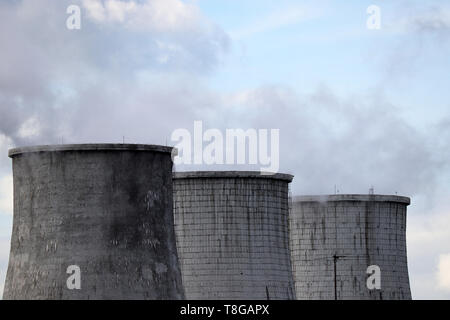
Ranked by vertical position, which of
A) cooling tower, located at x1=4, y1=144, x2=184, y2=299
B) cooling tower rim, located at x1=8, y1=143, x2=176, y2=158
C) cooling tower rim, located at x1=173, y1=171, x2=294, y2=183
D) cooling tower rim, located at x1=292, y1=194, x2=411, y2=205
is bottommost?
cooling tower, located at x1=4, y1=144, x2=184, y2=299

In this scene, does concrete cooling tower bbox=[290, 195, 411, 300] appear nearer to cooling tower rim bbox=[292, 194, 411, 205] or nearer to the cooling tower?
A: cooling tower rim bbox=[292, 194, 411, 205]

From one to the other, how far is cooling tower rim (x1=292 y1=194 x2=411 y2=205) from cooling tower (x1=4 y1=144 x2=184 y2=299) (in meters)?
19.2

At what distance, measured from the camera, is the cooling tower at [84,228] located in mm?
54906

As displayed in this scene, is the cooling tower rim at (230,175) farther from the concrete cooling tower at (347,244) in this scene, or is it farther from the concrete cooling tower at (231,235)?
the concrete cooling tower at (347,244)

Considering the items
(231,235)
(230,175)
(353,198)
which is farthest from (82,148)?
(353,198)

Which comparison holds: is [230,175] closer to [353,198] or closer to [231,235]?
[231,235]

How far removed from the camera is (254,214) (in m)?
64.3

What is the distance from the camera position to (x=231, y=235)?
211ft

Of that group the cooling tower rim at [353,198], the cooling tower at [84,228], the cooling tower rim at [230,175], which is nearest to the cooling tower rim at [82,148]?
the cooling tower at [84,228]

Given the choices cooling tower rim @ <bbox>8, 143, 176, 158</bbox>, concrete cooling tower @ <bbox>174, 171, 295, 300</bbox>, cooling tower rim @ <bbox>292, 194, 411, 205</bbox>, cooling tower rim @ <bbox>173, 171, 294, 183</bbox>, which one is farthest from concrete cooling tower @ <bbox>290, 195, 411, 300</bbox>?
cooling tower rim @ <bbox>8, 143, 176, 158</bbox>

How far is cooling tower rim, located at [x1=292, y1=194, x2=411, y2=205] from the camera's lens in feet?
242

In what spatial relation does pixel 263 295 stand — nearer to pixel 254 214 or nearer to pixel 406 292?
pixel 254 214

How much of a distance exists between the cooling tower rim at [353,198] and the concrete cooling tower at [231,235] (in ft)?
31.7
